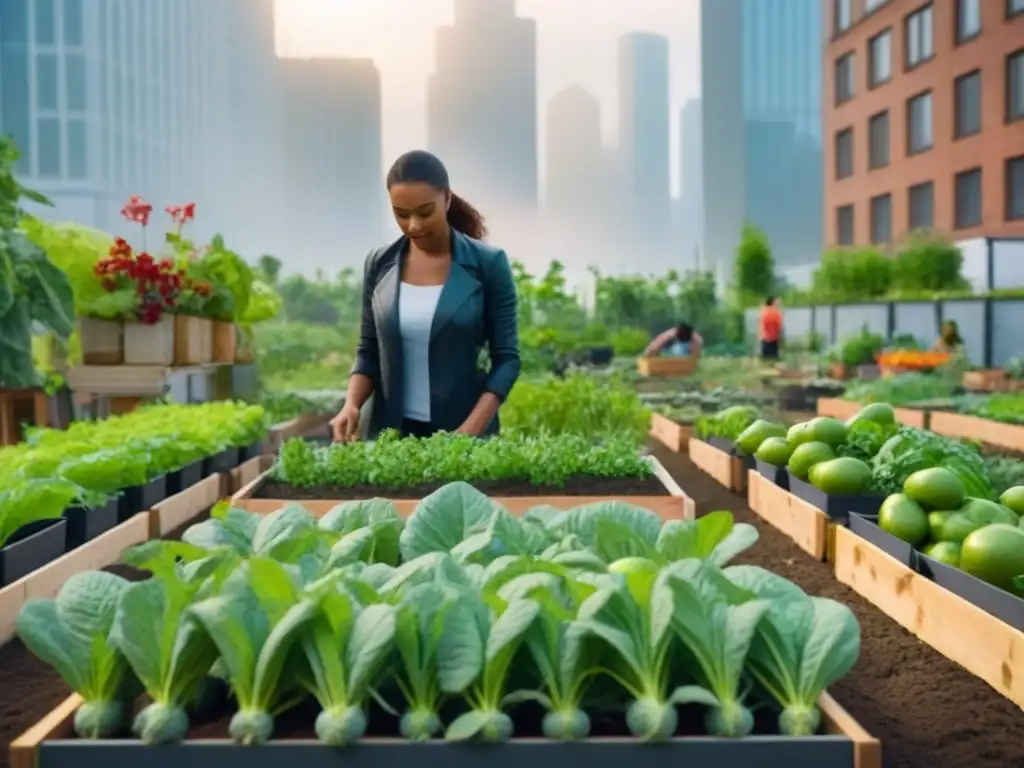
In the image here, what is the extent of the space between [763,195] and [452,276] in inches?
4297

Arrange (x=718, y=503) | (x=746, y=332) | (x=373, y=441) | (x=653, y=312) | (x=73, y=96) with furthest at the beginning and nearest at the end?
(x=73, y=96) < (x=746, y=332) < (x=653, y=312) < (x=718, y=503) < (x=373, y=441)

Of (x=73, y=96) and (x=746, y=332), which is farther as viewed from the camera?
(x=73, y=96)

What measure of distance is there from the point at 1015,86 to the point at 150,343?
22.4 metres

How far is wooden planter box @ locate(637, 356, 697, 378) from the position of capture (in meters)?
14.8

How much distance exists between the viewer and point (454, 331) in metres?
4.14

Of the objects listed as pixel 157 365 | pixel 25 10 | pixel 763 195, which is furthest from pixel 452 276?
pixel 763 195

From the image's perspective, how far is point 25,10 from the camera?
130ft

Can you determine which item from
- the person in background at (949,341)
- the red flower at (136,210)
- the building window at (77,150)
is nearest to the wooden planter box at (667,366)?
the person in background at (949,341)

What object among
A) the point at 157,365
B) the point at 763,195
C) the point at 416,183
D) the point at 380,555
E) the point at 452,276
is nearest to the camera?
the point at 380,555

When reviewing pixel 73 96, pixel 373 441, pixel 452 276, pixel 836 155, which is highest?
pixel 73 96

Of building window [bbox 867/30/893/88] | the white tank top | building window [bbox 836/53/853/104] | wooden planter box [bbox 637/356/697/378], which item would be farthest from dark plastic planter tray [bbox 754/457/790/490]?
building window [bbox 836/53/853/104]

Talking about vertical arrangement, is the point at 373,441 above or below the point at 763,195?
below

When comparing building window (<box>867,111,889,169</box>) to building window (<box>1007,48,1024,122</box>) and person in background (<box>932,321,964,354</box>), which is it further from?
person in background (<box>932,321,964,354</box>)

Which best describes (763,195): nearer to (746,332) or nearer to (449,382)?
(746,332)
